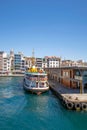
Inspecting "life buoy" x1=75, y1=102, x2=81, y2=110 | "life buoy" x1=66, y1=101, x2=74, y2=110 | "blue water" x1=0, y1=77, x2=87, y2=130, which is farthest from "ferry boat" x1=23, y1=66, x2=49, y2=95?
"life buoy" x1=75, y1=102, x2=81, y2=110

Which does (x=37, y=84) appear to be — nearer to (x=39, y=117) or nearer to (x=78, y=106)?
(x=78, y=106)

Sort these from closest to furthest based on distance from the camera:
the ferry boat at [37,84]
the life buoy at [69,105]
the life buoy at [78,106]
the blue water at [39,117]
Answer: the blue water at [39,117] < the life buoy at [78,106] < the life buoy at [69,105] < the ferry boat at [37,84]

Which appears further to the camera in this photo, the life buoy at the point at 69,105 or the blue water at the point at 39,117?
the life buoy at the point at 69,105

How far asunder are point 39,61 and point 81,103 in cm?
12780

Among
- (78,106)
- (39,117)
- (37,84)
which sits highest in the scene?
(37,84)

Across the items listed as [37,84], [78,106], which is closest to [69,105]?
[78,106]

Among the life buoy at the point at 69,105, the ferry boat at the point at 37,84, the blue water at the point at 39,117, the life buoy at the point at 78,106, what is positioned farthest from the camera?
the ferry boat at the point at 37,84

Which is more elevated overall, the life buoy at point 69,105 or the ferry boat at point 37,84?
the ferry boat at point 37,84

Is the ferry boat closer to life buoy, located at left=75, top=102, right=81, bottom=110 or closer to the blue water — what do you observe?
the blue water

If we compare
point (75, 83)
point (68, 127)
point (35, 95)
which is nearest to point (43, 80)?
point (35, 95)

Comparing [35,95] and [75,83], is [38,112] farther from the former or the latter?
[75,83]

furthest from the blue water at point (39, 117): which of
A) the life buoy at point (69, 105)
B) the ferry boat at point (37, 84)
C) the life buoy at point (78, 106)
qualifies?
the ferry boat at point (37, 84)

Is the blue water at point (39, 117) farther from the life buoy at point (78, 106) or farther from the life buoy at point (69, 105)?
the life buoy at point (78, 106)

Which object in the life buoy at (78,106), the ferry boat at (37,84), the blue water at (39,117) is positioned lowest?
the blue water at (39,117)
